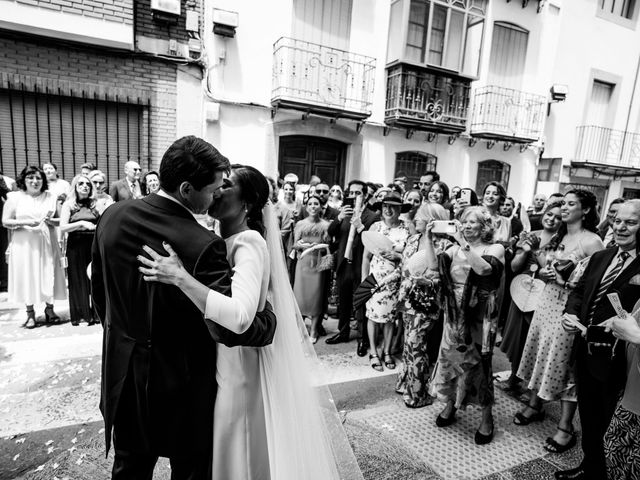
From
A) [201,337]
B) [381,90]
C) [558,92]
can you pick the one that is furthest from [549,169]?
[201,337]

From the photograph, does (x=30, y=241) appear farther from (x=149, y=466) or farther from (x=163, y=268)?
(x=163, y=268)

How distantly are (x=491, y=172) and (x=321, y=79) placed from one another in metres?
5.84

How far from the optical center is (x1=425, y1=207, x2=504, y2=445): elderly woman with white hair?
301 centimetres

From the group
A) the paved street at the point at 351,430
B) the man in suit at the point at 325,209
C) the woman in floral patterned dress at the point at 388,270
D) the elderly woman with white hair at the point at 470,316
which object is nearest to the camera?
the paved street at the point at 351,430

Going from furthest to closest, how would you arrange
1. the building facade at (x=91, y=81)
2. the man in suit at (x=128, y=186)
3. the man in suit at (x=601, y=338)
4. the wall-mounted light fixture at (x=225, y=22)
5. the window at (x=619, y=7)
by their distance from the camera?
the window at (x=619, y=7) < the wall-mounted light fixture at (x=225, y=22) < the building facade at (x=91, y=81) < the man in suit at (x=128, y=186) < the man in suit at (x=601, y=338)

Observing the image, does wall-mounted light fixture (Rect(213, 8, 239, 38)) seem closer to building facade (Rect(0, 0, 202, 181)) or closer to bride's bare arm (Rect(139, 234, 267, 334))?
building facade (Rect(0, 0, 202, 181))

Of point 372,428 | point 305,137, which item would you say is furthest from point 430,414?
point 305,137

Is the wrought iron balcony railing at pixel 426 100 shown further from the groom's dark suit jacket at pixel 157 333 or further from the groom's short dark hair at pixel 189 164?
the groom's dark suit jacket at pixel 157 333

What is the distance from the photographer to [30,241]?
4938 millimetres

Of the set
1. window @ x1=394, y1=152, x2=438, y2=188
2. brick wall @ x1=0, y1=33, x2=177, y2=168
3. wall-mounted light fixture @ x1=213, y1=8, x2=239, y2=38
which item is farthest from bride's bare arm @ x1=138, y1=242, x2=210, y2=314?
window @ x1=394, y1=152, x2=438, y2=188

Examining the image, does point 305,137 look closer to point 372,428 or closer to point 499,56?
point 499,56

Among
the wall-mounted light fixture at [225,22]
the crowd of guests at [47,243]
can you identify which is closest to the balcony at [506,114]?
the wall-mounted light fixture at [225,22]

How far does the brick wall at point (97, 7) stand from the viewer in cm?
641

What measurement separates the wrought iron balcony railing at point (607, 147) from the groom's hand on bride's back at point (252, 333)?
544 inches
